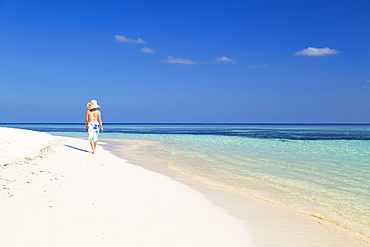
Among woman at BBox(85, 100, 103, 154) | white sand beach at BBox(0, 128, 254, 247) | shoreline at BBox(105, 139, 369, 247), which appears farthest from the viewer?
woman at BBox(85, 100, 103, 154)

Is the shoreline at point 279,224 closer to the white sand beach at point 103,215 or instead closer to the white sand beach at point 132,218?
the white sand beach at point 132,218

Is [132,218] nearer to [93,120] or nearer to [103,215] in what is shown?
[103,215]

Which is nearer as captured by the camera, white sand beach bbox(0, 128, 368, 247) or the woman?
white sand beach bbox(0, 128, 368, 247)

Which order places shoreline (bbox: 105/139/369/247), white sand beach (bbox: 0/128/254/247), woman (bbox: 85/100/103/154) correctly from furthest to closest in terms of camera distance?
1. woman (bbox: 85/100/103/154)
2. shoreline (bbox: 105/139/369/247)
3. white sand beach (bbox: 0/128/254/247)

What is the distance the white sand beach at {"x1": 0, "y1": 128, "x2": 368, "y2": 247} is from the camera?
4.00m

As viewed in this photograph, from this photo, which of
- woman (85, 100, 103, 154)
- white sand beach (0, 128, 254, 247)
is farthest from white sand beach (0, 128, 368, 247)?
woman (85, 100, 103, 154)

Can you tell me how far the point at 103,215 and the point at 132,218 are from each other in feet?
1.49

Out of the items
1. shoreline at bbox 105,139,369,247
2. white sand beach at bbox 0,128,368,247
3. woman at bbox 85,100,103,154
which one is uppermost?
woman at bbox 85,100,103,154

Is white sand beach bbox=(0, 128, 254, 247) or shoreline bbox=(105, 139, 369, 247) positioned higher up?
white sand beach bbox=(0, 128, 254, 247)

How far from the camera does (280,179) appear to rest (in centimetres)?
1055

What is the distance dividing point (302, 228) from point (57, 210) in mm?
4047

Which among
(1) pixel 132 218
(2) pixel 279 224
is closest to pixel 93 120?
(1) pixel 132 218

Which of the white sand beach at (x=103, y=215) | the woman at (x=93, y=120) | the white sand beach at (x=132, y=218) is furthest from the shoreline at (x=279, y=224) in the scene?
the woman at (x=93, y=120)

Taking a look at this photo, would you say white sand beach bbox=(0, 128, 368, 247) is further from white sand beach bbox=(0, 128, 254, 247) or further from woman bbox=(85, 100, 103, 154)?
woman bbox=(85, 100, 103, 154)
